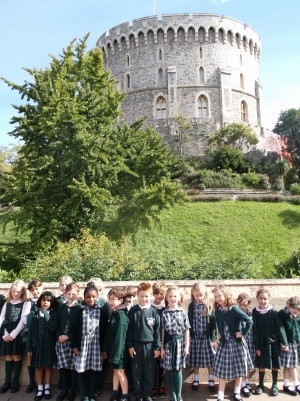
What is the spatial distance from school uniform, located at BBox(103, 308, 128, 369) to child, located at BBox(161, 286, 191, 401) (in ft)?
1.61

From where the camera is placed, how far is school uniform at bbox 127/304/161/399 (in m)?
5.29

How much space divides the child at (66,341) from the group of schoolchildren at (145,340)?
0.01 meters

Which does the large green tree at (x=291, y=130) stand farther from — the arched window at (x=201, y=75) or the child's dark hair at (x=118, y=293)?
the child's dark hair at (x=118, y=293)

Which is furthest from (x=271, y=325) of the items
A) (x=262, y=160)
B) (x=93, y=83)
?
(x=262, y=160)

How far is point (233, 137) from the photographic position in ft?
126

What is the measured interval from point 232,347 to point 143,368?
46.7 inches

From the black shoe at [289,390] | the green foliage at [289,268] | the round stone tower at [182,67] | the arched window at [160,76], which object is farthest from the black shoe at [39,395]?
the arched window at [160,76]

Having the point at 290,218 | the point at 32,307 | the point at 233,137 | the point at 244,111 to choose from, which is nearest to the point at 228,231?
the point at 290,218

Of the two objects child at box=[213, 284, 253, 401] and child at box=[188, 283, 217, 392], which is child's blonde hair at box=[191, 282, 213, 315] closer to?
child at box=[188, 283, 217, 392]

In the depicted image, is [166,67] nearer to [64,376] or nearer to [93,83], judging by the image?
[93,83]

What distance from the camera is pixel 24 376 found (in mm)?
6059

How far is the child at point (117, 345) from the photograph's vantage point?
17.4 feet

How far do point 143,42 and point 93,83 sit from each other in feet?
103

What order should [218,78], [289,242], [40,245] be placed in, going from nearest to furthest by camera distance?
[40,245] → [289,242] → [218,78]
